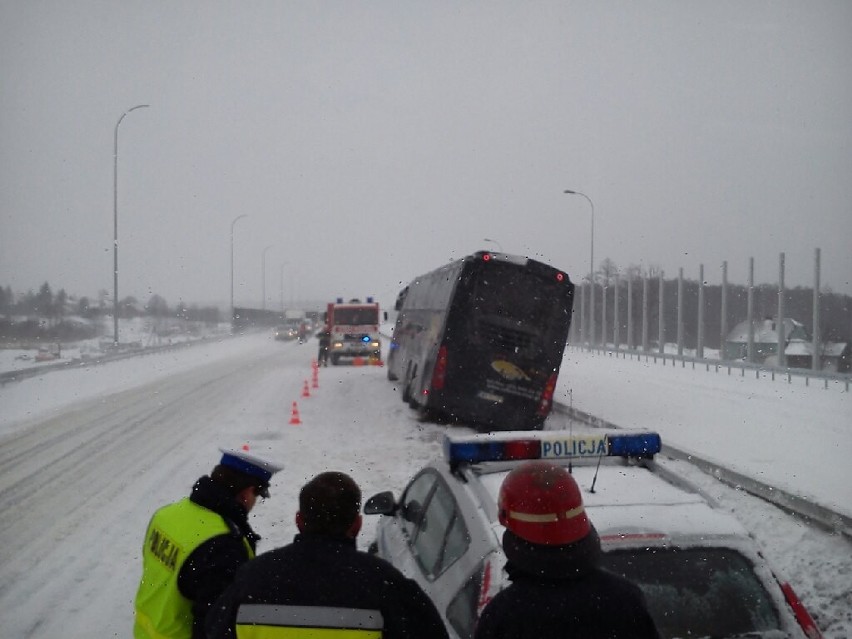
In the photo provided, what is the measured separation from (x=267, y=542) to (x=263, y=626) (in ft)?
16.9

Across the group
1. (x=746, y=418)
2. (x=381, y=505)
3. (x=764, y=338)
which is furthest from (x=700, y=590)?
(x=764, y=338)

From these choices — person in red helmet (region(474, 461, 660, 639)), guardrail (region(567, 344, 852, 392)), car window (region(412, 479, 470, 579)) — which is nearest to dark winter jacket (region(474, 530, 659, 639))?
person in red helmet (region(474, 461, 660, 639))

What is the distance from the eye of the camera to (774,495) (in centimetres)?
905

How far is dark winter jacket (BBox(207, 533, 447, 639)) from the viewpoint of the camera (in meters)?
2.36

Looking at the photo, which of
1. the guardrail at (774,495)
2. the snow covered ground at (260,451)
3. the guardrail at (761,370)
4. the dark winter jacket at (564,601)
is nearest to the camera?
the dark winter jacket at (564,601)

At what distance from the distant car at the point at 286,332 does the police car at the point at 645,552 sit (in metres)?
61.0

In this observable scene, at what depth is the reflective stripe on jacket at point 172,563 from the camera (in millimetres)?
2898

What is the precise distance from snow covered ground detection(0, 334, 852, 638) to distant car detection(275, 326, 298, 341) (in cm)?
3585

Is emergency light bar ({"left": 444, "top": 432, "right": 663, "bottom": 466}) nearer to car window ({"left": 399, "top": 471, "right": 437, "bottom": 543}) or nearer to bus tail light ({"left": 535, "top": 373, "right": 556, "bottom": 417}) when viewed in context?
car window ({"left": 399, "top": 471, "right": 437, "bottom": 543})

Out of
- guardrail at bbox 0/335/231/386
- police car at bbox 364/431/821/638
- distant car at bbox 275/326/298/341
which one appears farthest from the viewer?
distant car at bbox 275/326/298/341

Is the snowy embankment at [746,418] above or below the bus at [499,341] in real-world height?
below

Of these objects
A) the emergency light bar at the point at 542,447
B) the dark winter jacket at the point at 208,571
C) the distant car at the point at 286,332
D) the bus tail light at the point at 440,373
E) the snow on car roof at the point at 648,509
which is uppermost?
the emergency light bar at the point at 542,447

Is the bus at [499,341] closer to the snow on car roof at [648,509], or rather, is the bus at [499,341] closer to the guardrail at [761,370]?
the snow on car roof at [648,509]

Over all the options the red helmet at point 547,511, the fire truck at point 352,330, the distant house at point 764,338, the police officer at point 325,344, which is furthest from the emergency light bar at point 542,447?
the distant house at point 764,338
